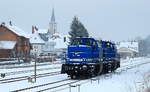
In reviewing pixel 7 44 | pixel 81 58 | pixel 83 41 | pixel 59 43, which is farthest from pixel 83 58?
pixel 59 43

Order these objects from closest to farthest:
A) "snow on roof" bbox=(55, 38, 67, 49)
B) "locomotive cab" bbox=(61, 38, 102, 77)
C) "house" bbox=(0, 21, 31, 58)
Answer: "locomotive cab" bbox=(61, 38, 102, 77), "house" bbox=(0, 21, 31, 58), "snow on roof" bbox=(55, 38, 67, 49)

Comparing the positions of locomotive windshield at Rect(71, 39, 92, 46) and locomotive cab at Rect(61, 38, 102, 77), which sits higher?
locomotive windshield at Rect(71, 39, 92, 46)

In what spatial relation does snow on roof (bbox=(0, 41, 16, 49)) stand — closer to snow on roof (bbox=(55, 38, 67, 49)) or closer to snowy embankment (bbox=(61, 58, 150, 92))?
snow on roof (bbox=(55, 38, 67, 49))

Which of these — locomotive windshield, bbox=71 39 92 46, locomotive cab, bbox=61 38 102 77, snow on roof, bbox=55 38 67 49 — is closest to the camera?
locomotive cab, bbox=61 38 102 77

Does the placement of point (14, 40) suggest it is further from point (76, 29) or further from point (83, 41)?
point (83, 41)

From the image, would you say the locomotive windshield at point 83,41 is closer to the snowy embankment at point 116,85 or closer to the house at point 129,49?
the snowy embankment at point 116,85

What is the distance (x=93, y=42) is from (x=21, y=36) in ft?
157

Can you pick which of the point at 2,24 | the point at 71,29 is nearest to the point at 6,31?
the point at 2,24

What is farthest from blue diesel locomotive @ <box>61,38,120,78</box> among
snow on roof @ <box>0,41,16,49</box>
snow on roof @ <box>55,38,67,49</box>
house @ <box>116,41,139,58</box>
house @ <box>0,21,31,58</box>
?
house @ <box>116,41,139,58</box>

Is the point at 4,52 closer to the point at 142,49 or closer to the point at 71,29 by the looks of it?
the point at 71,29

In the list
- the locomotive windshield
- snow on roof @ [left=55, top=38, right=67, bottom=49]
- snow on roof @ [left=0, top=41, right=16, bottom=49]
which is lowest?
the locomotive windshield

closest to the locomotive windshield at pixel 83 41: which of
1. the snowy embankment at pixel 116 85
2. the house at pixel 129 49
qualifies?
the snowy embankment at pixel 116 85

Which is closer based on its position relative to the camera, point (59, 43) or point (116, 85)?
point (116, 85)

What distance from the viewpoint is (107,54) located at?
3338 cm
